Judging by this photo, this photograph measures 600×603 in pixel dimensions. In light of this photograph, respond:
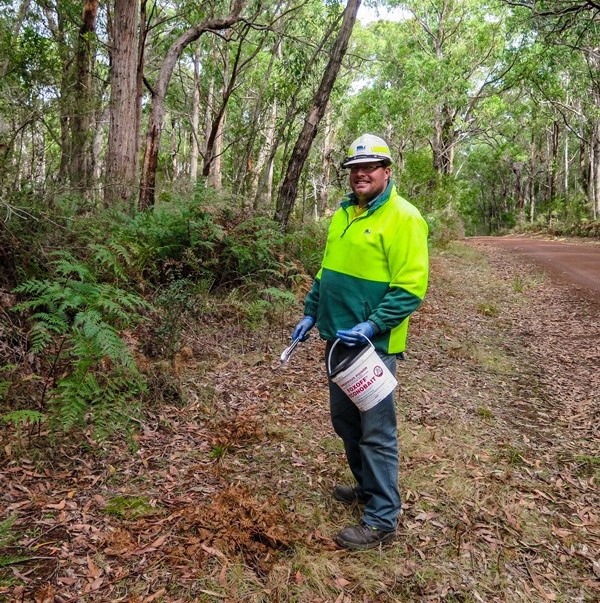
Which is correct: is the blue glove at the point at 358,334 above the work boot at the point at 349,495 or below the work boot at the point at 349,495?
above

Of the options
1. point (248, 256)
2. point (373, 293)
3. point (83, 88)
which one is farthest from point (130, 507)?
point (83, 88)

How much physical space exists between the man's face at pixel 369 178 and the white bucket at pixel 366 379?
855 mm

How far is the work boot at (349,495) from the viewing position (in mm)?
3623

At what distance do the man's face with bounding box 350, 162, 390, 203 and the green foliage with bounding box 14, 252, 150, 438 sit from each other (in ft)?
7.02

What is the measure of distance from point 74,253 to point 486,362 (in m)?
4.99

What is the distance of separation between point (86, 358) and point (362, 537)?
236 centimetres

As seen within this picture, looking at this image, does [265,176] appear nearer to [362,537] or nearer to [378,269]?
[378,269]

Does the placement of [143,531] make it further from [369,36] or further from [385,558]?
[369,36]

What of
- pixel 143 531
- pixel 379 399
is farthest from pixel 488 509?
pixel 143 531

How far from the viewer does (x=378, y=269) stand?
9.82 feet

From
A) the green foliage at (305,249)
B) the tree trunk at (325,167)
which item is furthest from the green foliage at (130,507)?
the tree trunk at (325,167)

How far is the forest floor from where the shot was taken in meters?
2.87

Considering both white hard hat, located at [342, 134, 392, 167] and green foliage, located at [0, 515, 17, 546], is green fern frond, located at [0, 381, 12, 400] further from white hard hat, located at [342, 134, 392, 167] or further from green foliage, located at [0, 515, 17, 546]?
white hard hat, located at [342, 134, 392, 167]

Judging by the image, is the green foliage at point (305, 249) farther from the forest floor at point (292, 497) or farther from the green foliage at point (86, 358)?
the green foliage at point (86, 358)
